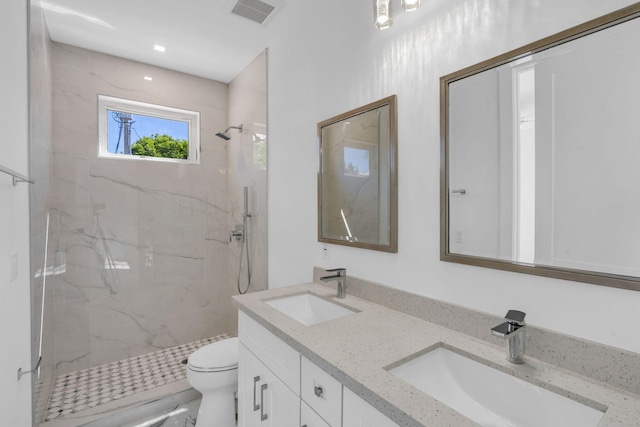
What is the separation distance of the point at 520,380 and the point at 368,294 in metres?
0.73

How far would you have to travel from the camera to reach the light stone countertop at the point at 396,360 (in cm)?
71

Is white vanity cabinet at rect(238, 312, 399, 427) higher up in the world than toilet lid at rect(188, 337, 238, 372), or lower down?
higher up

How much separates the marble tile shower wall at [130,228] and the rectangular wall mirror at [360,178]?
1698 mm

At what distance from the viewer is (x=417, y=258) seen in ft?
4.33

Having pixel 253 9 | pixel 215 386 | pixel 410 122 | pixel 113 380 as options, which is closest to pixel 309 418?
pixel 215 386

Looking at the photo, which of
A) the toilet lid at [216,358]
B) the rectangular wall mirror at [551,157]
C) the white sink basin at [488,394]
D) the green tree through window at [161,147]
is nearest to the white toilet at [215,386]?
the toilet lid at [216,358]

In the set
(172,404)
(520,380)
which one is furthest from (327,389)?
(172,404)

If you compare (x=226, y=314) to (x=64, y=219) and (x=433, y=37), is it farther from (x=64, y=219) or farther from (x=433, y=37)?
(x=433, y=37)

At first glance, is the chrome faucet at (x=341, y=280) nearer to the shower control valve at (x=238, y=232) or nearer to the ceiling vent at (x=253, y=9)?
the shower control valve at (x=238, y=232)

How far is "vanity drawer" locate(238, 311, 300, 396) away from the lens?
43.5 inches

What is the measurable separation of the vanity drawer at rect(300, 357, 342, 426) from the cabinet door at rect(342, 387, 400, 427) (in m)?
0.03

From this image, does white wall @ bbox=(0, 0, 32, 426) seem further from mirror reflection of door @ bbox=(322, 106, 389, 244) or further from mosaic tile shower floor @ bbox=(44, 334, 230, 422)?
mirror reflection of door @ bbox=(322, 106, 389, 244)

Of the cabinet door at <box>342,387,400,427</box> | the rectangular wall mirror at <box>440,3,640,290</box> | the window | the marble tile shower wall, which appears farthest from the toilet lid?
the window

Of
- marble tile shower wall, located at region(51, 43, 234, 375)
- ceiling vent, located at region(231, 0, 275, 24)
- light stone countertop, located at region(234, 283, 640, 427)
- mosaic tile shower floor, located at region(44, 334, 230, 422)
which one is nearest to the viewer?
light stone countertop, located at region(234, 283, 640, 427)
